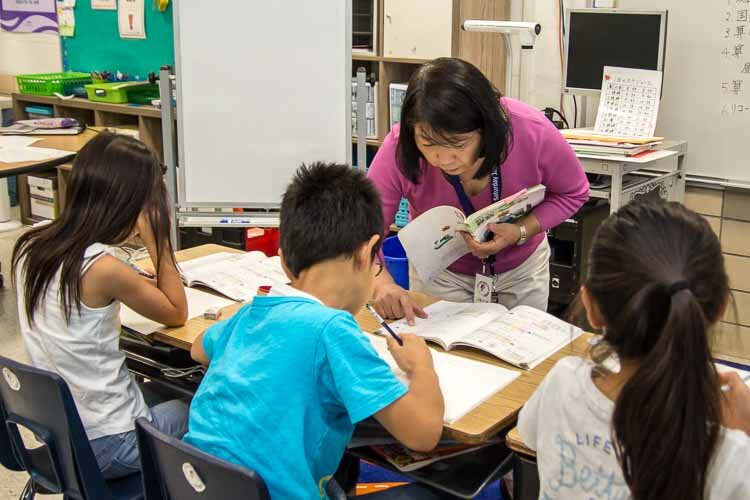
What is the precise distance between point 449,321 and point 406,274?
46.9 inches

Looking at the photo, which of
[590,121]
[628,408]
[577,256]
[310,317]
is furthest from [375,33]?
[628,408]

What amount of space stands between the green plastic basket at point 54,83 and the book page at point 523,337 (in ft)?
13.8

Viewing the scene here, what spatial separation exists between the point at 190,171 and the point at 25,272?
1430 mm

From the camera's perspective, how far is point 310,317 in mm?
1293

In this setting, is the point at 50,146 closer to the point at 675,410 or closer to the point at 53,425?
the point at 53,425

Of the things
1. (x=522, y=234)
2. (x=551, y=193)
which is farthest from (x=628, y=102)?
(x=522, y=234)

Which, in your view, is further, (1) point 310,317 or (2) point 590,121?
(2) point 590,121

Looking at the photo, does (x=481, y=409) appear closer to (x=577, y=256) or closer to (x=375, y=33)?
(x=577, y=256)

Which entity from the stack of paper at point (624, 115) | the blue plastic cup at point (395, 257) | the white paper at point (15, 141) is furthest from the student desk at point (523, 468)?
the white paper at point (15, 141)

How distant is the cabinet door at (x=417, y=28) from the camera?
366 centimetres

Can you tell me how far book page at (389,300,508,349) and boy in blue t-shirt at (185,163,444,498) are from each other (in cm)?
37

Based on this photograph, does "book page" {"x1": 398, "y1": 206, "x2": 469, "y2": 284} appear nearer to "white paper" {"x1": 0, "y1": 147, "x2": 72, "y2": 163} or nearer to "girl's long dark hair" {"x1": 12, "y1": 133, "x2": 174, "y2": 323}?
"girl's long dark hair" {"x1": 12, "y1": 133, "x2": 174, "y2": 323}

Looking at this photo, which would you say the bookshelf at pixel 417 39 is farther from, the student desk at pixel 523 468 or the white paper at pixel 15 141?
the student desk at pixel 523 468

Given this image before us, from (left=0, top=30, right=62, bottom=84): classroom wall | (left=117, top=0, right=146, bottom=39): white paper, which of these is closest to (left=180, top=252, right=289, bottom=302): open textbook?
(left=117, top=0, right=146, bottom=39): white paper
